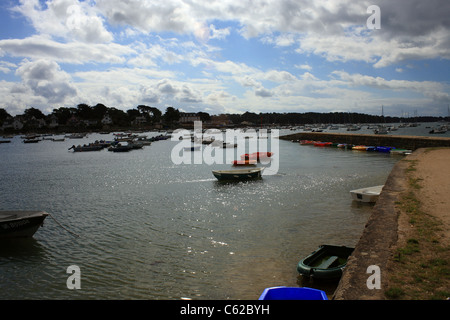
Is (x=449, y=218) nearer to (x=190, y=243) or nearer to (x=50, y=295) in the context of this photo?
(x=190, y=243)

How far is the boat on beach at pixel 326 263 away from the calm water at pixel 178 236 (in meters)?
0.72

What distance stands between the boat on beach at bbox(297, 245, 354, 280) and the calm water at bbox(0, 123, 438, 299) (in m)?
0.72

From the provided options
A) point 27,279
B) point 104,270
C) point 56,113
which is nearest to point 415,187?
point 104,270

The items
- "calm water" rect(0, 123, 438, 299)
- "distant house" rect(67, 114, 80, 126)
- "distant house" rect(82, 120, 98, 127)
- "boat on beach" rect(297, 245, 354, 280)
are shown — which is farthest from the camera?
"distant house" rect(82, 120, 98, 127)

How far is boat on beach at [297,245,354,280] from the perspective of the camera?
9.49 m

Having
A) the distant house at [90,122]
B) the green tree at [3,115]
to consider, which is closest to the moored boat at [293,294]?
the distant house at [90,122]

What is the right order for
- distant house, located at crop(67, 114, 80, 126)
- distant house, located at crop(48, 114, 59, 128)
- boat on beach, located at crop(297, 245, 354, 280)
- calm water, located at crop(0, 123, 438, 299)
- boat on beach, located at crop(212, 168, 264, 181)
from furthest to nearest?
1. distant house, located at crop(48, 114, 59, 128)
2. distant house, located at crop(67, 114, 80, 126)
3. boat on beach, located at crop(212, 168, 264, 181)
4. calm water, located at crop(0, 123, 438, 299)
5. boat on beach, located at crop(297, 245, 354, 280)

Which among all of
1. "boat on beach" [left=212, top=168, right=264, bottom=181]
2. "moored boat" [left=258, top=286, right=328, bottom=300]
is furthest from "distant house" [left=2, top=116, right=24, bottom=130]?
"moored boat" [left=258, top=286, right=328, bottom=300]

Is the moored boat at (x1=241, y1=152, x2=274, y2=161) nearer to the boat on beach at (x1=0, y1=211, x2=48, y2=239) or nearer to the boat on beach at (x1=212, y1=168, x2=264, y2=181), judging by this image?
the boat on beach at (x1=212, y1=168, x2=264, y2=181)

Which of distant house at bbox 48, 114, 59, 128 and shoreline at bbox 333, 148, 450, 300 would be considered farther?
distant house at bbox 48, 114, 59, 128

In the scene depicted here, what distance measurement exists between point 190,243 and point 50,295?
226 inches

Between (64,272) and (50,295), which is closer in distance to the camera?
(50,295)

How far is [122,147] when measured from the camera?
7019 cm

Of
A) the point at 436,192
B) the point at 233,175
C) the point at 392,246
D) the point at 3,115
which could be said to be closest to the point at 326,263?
the point at 392,246
